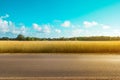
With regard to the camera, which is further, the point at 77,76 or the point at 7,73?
the point at 7,73

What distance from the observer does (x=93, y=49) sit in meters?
31.4

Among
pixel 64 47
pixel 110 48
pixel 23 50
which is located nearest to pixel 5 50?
pixel 23 50

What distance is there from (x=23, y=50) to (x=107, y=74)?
19347mm

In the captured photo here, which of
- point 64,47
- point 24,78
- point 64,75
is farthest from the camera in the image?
point 64,47

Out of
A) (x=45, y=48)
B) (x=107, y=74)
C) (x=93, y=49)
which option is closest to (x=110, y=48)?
(x=93, y=49)

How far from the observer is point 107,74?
37.4ft

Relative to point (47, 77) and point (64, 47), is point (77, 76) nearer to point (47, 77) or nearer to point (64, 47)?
point (47, 77)

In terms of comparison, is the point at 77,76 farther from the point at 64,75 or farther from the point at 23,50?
the point at 23,50

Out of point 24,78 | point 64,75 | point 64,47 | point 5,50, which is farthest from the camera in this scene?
point 64,47

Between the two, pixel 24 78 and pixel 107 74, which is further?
pixel 107 74

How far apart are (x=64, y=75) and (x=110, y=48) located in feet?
70.6

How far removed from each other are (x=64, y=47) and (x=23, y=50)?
452 cm

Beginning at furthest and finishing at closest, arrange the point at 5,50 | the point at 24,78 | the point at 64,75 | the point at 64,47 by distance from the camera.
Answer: the point at 64,47
the point at 5,50
the point at 64,75
the point at 24,78

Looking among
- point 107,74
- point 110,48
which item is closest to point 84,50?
point 110,48
